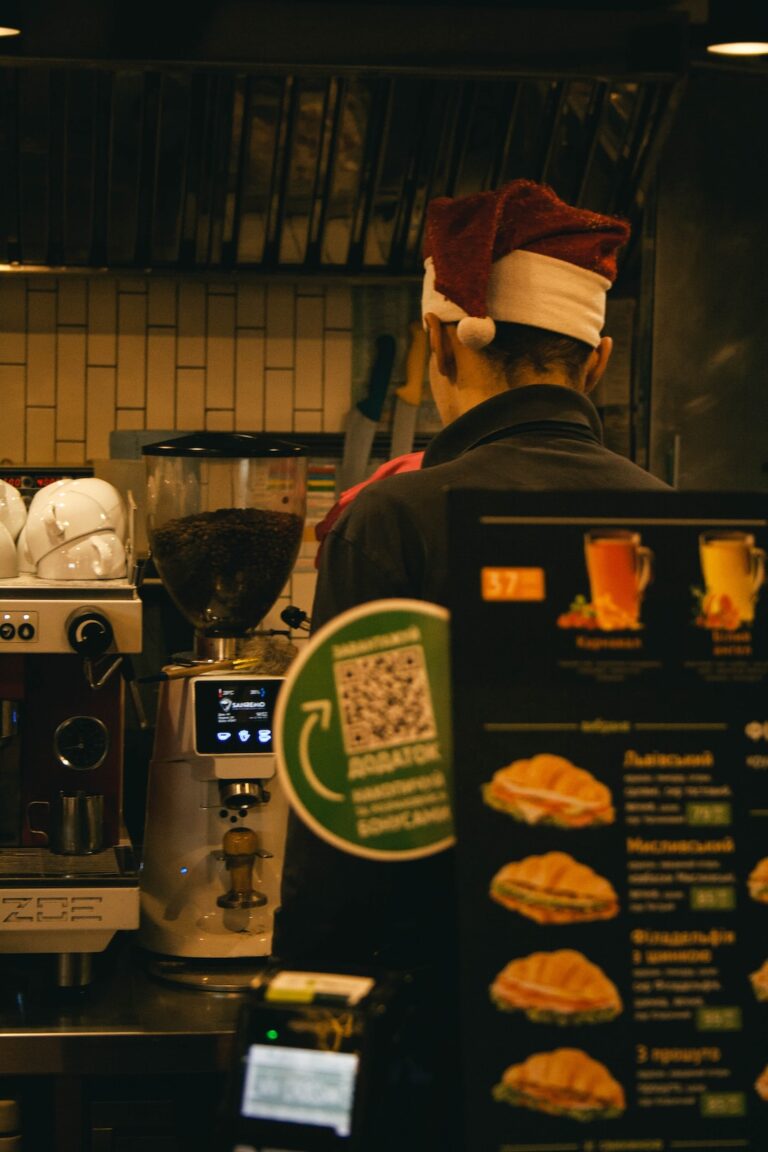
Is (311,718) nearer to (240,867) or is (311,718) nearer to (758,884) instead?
(758,884)

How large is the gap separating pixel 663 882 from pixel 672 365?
8.60 feet

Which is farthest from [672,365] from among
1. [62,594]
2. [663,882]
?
[663,882]

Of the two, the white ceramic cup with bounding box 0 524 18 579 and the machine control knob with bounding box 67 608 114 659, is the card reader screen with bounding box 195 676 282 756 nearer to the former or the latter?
the machine control knob with bounding box 67 608 114 659

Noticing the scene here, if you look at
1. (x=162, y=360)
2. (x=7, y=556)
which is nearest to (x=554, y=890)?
(x=7, y=556)

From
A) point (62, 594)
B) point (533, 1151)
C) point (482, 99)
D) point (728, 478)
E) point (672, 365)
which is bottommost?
point (533, 1151)

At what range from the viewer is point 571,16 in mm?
3266

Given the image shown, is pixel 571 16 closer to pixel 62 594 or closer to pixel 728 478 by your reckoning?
pixel 728 478

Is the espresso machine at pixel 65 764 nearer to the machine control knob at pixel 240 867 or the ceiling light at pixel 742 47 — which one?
the machine control knob at pixel 240 867

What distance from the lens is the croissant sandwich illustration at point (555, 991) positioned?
106 centimetres

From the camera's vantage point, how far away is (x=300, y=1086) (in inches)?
41.1

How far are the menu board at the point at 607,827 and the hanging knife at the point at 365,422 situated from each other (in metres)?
2.81

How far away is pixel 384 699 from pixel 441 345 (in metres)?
0.50

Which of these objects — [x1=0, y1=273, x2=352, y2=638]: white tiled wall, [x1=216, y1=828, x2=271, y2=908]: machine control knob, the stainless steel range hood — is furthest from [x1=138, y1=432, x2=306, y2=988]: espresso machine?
[x1=0, y1=273, x2=352, y2=638]: white tiled wall

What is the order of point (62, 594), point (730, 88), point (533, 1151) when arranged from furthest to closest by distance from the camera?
point (730, 88) → point (62, 594) → point (533, 1151)
